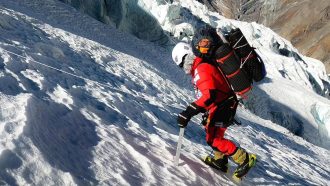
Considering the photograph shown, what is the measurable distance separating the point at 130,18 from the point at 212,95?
62.7 feet

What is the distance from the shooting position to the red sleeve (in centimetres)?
541

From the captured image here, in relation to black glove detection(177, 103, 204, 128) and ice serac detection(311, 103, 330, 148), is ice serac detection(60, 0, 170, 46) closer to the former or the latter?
ice serac detection(311, 103, 330, 148)

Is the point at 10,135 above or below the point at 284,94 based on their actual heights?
above

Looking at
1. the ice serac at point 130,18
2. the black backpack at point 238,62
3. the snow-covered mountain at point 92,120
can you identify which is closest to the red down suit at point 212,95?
the black backpack at point 238,62

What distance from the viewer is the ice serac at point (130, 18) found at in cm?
2160

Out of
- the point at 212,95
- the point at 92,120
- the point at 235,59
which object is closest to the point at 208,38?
the point at 235,59

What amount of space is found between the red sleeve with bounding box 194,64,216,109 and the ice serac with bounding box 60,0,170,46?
16128 mm

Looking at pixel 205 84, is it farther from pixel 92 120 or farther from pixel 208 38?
pixel 92 120

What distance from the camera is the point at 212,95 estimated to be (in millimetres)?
5434

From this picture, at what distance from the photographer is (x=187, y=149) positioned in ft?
21.8

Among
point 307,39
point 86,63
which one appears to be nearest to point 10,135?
point 86,63

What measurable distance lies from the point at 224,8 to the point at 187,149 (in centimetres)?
13198

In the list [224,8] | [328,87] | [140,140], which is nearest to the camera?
[140,140]

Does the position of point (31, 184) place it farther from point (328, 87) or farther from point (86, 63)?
point (328, 87)
